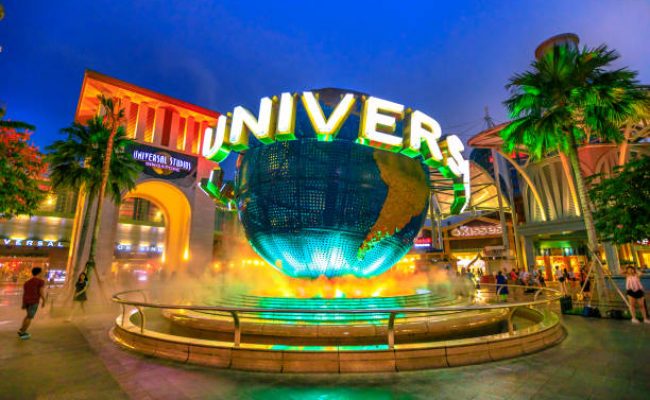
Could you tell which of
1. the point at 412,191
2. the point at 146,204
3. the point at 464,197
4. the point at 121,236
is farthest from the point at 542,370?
the point at 146,204

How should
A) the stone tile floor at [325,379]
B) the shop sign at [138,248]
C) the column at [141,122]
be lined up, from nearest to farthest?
the stone tile floor at [325,379], the column at [141,122], the shop sign at [138,248]

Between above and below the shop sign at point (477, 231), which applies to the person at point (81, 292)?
below

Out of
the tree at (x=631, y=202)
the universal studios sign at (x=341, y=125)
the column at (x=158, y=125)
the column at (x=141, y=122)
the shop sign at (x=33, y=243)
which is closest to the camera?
the universal studios sign at (x=341, y=125)

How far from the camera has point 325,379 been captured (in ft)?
14.8

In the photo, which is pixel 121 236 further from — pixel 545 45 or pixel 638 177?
pixel 545 45

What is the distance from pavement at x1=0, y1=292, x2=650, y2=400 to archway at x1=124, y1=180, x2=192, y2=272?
23.0 m

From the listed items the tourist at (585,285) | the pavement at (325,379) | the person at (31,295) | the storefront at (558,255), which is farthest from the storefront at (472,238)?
the person at (31,295)

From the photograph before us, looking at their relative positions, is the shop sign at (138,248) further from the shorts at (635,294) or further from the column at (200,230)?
the shorts at (635,294)

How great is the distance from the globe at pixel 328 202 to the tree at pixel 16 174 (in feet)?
21.0

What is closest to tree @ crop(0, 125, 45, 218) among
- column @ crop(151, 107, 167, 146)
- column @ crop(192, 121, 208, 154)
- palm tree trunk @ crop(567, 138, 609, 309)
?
column @ crop(151, 107, 167, 146)

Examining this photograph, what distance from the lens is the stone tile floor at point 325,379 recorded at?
392cm

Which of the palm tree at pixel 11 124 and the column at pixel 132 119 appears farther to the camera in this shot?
the column at pixel 132 119

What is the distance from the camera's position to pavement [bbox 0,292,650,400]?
392cm

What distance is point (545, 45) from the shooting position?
94.8 feet
